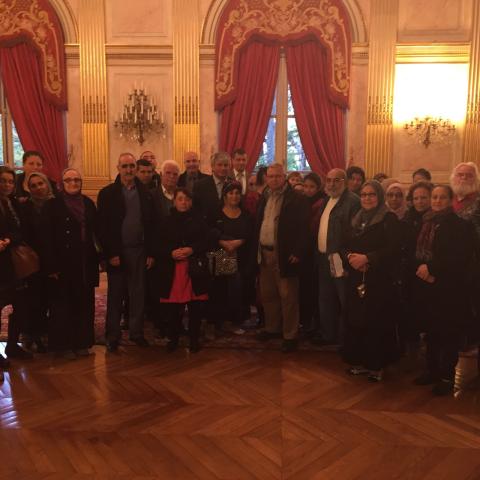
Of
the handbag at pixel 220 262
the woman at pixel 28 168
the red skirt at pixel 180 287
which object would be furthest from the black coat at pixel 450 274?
the woman at pixel 28 168

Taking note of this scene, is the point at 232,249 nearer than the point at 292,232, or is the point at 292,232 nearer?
the point at 292,232

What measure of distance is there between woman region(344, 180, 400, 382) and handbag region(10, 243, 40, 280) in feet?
7.37

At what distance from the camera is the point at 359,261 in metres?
3.50

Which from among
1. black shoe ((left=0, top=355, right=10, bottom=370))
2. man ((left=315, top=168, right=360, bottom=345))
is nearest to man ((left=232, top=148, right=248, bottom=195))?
man ((left=315, top=168, right=360, bottom=345))

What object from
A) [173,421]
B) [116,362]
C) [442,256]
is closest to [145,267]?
[116,362]

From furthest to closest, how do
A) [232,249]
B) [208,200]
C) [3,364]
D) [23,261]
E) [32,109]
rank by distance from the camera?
1. [32,109]
2. [208,200]
3. [232,249]
4. [3,364]
5. [23,261]

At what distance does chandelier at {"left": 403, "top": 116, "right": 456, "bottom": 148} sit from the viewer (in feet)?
25.6

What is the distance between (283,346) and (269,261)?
0.70 m

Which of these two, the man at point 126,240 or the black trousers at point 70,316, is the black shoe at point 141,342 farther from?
the black trousers at point 70,316

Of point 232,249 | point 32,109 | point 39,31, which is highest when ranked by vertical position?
point 39,31

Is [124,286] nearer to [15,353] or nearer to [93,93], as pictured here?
[15,353]

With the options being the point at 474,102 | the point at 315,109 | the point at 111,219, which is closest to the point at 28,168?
the point at 111,219

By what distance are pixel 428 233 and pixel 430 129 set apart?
4.98 m

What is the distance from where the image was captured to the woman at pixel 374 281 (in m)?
3.47
